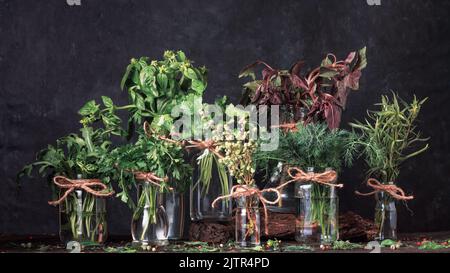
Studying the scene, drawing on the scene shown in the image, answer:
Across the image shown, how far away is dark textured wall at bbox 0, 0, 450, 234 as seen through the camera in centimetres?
221

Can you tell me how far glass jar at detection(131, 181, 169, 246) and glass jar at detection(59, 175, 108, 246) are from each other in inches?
3.0

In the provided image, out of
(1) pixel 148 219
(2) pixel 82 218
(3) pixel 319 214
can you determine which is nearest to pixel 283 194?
(3) pixel 319 214

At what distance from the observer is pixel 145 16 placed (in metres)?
2.21

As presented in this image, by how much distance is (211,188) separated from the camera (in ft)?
5.68

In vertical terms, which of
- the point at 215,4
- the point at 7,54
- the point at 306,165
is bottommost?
the point at 306,165

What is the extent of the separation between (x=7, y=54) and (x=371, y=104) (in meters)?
1.02

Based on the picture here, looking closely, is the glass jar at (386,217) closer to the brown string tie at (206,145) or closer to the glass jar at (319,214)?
the glass jar at (319,214)

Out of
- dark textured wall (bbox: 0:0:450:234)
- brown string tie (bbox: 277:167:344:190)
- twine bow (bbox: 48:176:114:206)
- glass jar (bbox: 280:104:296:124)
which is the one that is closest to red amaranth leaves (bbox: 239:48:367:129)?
glass jar (bbox: 280:104:296:124)

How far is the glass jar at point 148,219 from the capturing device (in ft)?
5.35

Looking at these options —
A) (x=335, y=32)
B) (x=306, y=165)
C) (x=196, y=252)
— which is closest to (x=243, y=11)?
(x=335, y=32)

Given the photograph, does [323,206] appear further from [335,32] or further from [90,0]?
[90,0]

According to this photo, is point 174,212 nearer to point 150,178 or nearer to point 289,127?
point 150,178

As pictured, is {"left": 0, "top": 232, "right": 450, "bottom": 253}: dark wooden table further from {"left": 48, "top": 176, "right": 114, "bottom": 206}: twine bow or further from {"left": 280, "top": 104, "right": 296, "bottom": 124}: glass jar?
{"left": 280, "top": 104, "right": 296, "bottom": 124}: glass jar
